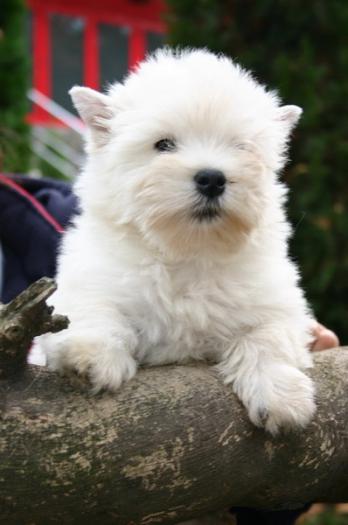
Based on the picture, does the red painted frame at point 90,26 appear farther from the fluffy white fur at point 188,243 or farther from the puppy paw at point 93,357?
the puppy paw at point 93,357

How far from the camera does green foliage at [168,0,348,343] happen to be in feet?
18.4

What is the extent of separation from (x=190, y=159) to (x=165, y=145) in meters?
0.14

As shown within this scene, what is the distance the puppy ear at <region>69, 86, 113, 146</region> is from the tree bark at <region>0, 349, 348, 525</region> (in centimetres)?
104

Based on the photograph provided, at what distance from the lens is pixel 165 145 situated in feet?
8.94

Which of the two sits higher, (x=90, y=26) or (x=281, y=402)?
(x=90, y=26)

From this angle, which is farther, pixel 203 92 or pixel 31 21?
pixel 31 21

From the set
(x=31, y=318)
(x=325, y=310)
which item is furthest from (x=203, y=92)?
(x=325, y=310)

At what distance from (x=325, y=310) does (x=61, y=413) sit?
4.04 metres

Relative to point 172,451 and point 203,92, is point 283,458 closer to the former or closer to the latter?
point 172,451

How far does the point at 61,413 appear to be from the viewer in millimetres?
2006

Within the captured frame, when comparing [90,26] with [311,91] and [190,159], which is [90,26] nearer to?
[311,91]

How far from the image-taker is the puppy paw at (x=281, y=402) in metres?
2.29

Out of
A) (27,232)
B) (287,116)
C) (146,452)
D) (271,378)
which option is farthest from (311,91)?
(146,452)

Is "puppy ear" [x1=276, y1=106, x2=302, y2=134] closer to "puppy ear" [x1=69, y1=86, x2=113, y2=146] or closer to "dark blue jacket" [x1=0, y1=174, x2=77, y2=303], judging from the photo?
"puppy ear" [x1=69, y1=86, x2=113, y2=146]
